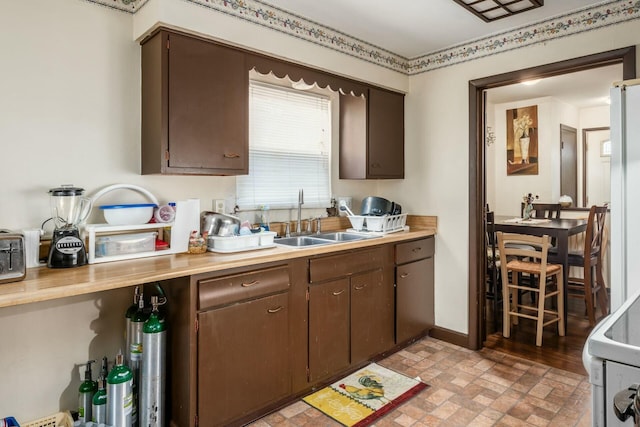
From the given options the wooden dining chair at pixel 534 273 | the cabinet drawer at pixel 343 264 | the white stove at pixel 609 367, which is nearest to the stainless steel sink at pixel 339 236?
the cabinet drawer at pixel 343 264

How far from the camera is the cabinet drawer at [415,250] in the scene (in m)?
3.14

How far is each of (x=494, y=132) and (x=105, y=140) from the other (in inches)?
210

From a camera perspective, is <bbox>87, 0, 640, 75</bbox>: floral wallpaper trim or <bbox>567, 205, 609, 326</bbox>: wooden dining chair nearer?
<bbox>87, 0, 640, 75</bbox>: floral wallpaper trim

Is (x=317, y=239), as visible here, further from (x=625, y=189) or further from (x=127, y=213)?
(x=625, y=189)

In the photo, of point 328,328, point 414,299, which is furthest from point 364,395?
point 414,299

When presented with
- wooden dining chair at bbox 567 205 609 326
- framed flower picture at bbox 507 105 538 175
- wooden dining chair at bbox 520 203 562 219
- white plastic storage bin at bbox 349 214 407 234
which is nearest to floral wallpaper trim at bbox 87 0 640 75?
white plastic storage bin at bbox 349 214 407 234

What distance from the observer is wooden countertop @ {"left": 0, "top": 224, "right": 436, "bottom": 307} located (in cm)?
151

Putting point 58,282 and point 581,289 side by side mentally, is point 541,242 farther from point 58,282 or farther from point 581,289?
point 58,282

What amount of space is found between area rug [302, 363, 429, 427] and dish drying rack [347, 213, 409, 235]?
1030 mm

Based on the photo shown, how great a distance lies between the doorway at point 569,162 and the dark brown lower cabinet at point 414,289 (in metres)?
3.37

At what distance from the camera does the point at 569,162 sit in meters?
5.79

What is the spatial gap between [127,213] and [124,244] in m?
0.17

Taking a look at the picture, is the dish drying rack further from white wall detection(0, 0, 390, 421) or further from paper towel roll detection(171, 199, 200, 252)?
white wall detection(0, 0, 390, 421)

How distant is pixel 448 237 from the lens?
3.42m
